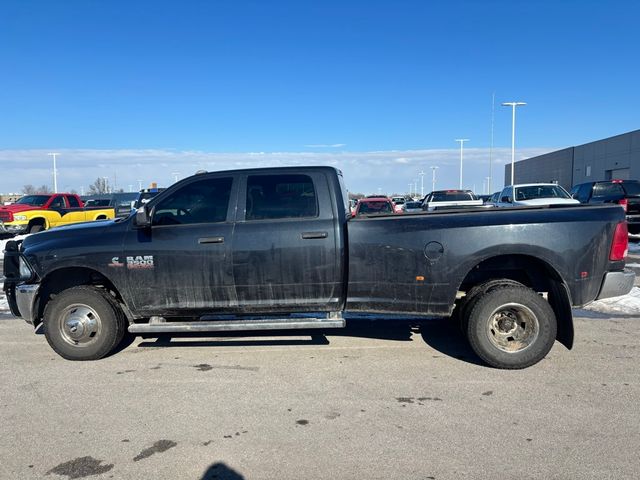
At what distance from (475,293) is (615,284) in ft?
4.33

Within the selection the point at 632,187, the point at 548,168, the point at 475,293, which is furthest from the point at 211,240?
the point at 548,168

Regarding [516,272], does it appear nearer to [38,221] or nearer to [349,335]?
[349,335]

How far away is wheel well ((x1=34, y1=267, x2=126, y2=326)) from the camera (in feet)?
16.5

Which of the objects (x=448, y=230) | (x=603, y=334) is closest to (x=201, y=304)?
(x=448, y=230)

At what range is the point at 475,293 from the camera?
15.7 feet

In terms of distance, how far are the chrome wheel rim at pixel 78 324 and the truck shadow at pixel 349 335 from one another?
2.40 ft

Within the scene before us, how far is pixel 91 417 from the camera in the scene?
3.80 meters

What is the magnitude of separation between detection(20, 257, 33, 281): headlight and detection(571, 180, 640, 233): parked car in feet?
49.2

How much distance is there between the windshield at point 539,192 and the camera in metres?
16.1

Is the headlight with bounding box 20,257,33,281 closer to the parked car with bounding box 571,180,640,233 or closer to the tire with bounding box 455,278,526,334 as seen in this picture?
the tire with bounding box 455,278,526,334

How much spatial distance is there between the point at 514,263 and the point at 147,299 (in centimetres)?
373

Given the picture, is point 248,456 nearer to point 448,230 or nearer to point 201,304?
point 201,304

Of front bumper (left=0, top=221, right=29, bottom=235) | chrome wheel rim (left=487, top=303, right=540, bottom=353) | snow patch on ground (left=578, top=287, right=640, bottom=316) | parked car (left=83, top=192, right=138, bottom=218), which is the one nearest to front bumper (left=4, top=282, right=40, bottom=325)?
chrome wheel rim (left=487, top=303, right=540, bottom=353)

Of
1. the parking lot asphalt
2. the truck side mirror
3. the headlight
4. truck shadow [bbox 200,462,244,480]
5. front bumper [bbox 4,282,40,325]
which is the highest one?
the truck side mirror
